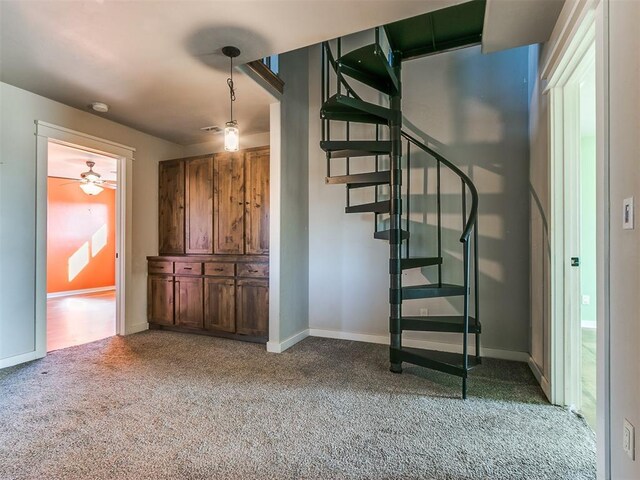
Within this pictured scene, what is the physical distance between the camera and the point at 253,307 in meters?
3.69

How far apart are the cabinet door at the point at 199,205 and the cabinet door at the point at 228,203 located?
0.31 feet

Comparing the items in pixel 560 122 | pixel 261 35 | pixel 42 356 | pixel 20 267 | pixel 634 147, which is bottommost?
pixel 42 356

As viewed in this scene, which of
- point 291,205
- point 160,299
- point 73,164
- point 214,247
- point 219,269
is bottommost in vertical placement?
point 160,299

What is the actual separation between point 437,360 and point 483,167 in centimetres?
188

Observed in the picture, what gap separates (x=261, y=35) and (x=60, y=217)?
7023mm

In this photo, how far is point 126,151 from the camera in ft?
13.5

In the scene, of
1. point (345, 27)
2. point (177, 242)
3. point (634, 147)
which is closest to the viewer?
point (634, 147)

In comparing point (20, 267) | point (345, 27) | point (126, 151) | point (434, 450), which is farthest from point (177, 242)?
point (434, 450)

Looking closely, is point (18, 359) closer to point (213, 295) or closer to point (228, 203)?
point (213, 295)

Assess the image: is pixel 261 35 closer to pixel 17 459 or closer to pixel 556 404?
pixel 17 459

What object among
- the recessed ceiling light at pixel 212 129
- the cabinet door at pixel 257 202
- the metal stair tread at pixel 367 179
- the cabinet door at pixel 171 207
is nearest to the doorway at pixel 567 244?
the metal stair tread at pixel 367 179

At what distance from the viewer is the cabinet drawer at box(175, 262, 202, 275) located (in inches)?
159

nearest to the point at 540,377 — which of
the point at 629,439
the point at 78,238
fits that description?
the point at 629,439

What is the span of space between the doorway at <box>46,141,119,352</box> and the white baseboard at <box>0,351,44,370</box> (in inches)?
61.2
